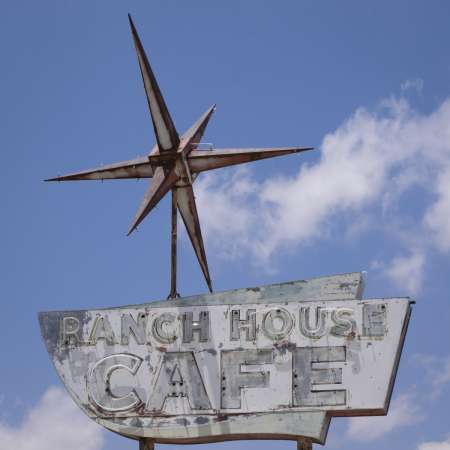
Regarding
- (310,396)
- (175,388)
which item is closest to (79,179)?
(175,388)

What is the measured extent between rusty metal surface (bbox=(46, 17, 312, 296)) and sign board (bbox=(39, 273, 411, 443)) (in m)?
1.58

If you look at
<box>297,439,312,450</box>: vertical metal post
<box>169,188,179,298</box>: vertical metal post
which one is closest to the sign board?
<box>297,439,312,450</box>: vertical metal post

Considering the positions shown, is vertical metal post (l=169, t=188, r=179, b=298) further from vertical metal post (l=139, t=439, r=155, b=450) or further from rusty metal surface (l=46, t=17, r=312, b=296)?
vertical metal post (l=139, t=439, r=155, b=450)

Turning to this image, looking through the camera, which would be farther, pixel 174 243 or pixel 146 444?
pixel 174 243

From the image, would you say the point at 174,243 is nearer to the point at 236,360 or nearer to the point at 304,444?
the point at 236,360

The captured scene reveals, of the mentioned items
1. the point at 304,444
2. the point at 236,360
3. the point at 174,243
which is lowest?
the point at 304,444

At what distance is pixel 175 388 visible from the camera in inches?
1108

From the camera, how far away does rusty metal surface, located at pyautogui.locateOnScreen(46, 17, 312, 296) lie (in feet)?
95.4

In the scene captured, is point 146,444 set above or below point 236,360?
below

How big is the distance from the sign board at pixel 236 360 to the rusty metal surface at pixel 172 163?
1583 millimetres

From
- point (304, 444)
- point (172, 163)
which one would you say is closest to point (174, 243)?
point (172, 163)

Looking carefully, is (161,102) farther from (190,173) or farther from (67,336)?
(67,336)

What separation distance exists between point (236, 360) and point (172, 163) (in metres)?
4.91

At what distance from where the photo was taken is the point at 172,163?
29.5m
